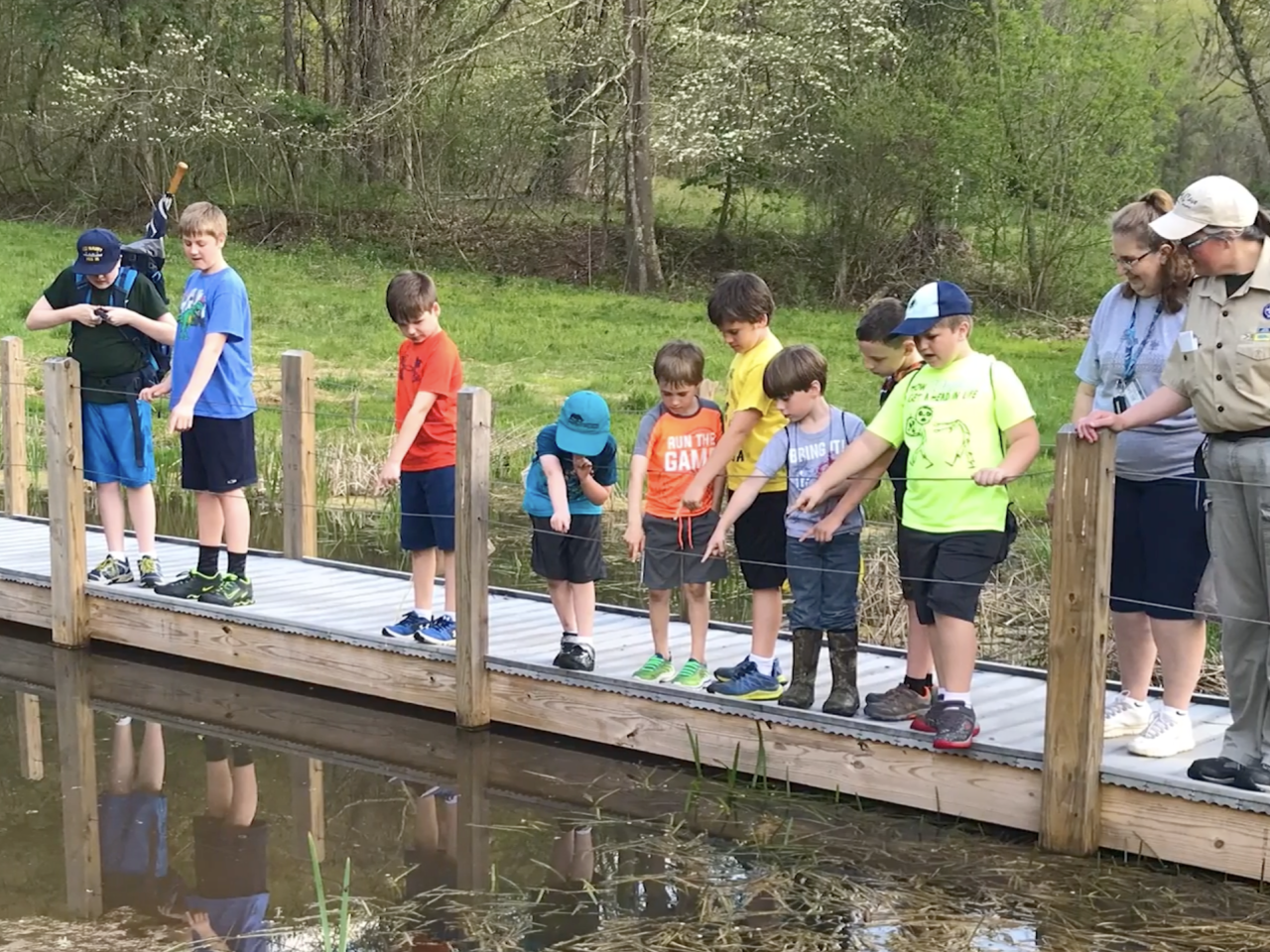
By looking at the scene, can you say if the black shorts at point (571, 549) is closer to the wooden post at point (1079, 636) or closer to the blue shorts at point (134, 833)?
the blue shorts at point (134, 833)

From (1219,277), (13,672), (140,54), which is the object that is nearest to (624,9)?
(140,54)

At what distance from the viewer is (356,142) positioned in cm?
2628

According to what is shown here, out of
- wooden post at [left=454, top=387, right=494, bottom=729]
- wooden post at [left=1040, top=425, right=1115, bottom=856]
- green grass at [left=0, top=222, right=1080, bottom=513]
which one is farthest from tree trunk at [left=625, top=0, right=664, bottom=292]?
wooden post at [left=1040, top=425, right=1115, bottom=856]

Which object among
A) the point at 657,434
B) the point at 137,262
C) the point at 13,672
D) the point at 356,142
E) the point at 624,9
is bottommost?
the point at 13,672

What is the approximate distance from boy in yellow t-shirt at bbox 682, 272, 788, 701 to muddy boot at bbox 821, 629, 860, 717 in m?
0.29

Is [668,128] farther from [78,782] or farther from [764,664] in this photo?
[78,782]

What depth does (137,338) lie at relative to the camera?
24.8 ft

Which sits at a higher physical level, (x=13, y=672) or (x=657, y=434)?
(x=657, y=434)

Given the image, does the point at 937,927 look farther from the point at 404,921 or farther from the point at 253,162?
the point at 253,162

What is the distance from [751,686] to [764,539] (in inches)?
22.0

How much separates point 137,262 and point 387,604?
2.06 metres

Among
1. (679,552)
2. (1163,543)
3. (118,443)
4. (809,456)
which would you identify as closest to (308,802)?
(679,552)

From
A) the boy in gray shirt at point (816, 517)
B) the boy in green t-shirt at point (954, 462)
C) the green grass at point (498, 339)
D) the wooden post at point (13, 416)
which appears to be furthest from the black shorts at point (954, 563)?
the wooden post at point (13, 416)

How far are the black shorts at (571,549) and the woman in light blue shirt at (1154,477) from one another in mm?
2018
